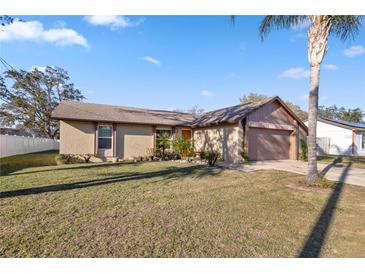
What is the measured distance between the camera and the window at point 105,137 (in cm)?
1460

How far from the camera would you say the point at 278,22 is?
834 centimetres

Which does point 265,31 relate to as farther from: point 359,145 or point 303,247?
point 359,145

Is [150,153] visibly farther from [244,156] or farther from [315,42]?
[315,42]

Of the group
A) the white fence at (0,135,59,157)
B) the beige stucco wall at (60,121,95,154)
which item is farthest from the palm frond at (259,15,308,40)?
the white fence at (0,135,59,157)

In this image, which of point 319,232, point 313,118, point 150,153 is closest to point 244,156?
point 313,118

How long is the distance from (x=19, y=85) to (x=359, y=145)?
44344mm

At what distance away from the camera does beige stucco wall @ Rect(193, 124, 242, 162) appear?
13500 millimetres

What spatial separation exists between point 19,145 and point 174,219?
21510mm

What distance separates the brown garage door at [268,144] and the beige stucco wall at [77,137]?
10.6 m

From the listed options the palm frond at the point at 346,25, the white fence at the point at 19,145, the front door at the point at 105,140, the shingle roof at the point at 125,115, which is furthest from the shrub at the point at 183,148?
the white fence at the point at 19,145

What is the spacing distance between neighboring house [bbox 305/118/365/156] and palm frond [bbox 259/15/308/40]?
20.4m

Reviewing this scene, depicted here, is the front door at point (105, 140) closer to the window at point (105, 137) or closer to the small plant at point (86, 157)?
the window at point (105, 137)

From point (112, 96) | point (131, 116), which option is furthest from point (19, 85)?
point (131, 116)

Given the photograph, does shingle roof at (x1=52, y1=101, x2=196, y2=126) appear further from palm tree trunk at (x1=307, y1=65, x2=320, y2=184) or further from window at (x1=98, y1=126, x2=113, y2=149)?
palm tree trunk at (x1=307, y1=65, x2=320, y2=184)
